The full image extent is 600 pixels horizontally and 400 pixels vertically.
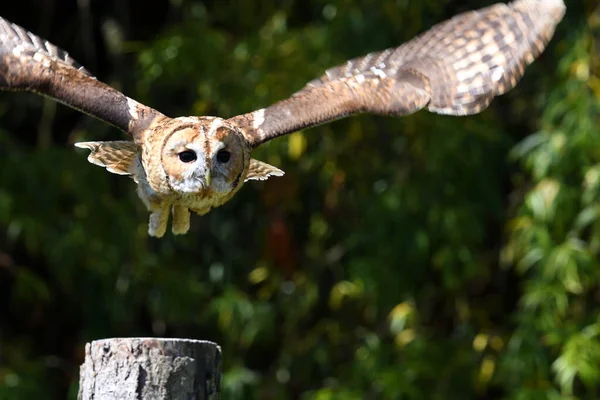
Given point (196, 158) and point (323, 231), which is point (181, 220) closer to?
point (196, 158)

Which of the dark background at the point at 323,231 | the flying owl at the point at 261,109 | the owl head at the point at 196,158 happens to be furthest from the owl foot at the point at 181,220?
the dark background at the point at 323,231

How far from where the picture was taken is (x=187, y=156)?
432 centimetres

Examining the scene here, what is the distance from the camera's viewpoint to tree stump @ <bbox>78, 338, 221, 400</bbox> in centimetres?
325

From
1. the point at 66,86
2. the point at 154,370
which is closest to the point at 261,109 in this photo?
the point at 66,86

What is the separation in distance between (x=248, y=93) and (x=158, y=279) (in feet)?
3.41

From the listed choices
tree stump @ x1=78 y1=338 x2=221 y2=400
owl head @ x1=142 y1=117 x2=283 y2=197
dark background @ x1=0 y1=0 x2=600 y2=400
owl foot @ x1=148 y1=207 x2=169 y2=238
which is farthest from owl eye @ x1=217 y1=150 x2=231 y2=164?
dark background @ x1=0 y1=0 x2=600 y2=400

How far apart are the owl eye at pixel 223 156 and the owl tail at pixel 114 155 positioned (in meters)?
0.42

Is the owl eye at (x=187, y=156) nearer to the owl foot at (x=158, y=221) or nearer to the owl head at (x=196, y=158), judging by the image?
the owl head at (x=196, y=158)

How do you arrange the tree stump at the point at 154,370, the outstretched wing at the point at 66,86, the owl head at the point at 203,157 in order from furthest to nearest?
the outstretched wing at the point at 66,86, the owl head at the point at 203,157, the tree stump at the point at 154,370

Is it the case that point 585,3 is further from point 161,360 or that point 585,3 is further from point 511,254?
point 161,360

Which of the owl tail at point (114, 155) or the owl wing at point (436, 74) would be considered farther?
the owl wing at point (436, 74)

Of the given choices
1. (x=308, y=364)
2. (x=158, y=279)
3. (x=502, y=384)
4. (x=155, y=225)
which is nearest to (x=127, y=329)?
(x=158, y=279)

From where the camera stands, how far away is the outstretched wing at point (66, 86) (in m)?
4.50

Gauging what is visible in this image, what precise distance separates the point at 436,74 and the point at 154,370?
88.9 inches
